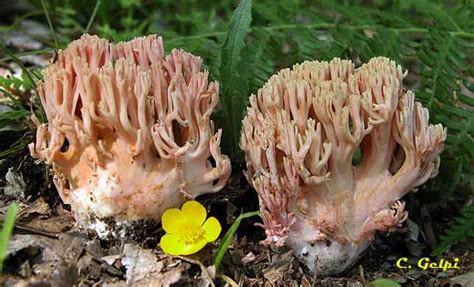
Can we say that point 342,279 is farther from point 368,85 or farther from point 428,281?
point 368,85

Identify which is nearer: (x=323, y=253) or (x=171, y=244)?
(x=171, y=244)

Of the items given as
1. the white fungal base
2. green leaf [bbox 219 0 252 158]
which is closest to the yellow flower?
the white fungal base

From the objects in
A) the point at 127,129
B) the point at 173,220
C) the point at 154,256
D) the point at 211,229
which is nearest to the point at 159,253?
the point at 154,256

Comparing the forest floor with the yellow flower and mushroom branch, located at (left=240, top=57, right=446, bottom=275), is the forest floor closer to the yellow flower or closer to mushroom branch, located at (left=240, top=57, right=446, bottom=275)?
the yellow flower

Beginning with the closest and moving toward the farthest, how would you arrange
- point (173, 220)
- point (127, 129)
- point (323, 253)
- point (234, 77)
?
point (127, 129) → point (173, 220) → point (323, 253) → point (234, 77)

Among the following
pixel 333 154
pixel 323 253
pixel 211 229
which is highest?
pixel 333 154

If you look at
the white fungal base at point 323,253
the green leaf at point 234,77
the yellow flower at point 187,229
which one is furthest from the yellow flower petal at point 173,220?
the green leaf at point 234,77

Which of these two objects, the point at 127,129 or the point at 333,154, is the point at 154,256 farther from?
the point at 333,154
